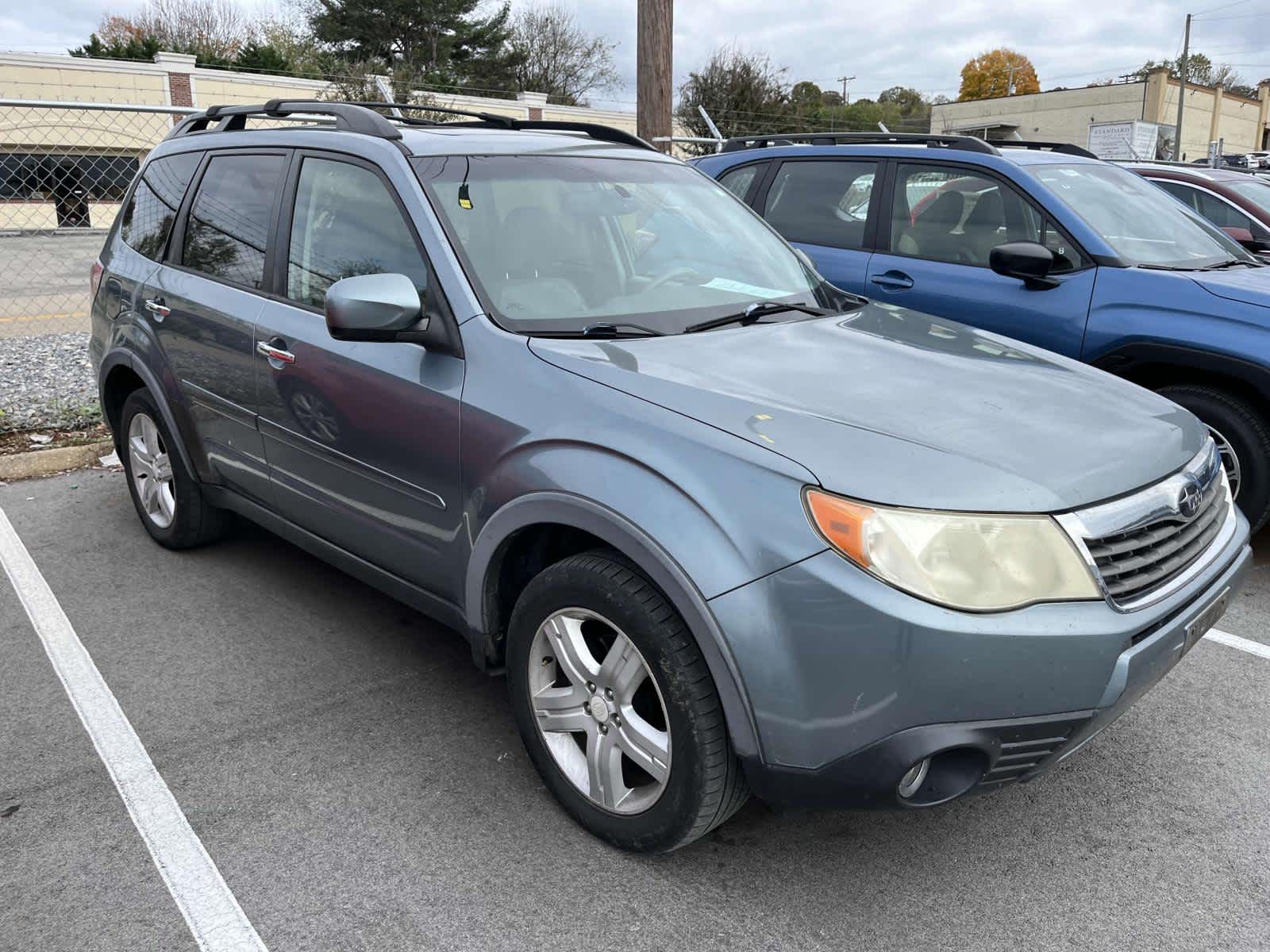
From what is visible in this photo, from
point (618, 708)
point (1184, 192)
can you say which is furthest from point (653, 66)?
point (618, 708)

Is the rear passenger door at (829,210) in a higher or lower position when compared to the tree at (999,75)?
lower

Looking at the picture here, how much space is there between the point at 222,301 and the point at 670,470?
2.27 meters

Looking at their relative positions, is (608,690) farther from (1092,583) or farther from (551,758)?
(1092,583)

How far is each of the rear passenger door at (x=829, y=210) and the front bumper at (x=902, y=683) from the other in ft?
12.2

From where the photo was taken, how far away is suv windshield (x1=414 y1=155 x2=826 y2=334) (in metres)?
3.02

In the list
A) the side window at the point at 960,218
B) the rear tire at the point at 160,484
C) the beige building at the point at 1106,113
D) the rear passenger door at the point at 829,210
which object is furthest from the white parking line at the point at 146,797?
the beige building at the point at 1106,113

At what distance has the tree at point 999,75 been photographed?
294 feet

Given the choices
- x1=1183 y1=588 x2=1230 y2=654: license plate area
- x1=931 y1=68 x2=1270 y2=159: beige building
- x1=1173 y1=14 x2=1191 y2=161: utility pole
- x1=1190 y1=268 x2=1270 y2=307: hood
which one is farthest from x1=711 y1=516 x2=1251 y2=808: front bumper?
x1=931 y1=68 x2=1270 y2=159: beige building

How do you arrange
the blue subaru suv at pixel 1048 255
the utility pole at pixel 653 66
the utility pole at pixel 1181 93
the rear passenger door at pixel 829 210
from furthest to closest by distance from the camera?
1. the utility pole at pixel 1181 93
2. the utility pole at pixel 653 66
3. the rear passenger door at pixel 829 210
4. the blue subaru suv at pixel 1048 255

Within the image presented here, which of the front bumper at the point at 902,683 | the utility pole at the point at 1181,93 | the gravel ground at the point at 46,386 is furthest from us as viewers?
the utility pole at the point at 1181,93

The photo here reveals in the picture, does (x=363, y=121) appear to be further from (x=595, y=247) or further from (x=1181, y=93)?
(x=1181, y=93)

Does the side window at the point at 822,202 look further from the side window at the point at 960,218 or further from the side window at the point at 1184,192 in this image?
the side window at the point at 1184,192

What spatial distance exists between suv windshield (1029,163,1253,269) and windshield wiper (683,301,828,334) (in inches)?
89.5

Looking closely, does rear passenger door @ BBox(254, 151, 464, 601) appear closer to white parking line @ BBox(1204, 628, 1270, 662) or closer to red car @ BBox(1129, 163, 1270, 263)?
white parking line @ BBox(1204, 628, 1270, 662)
